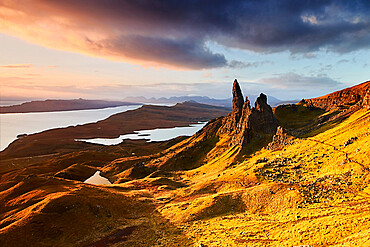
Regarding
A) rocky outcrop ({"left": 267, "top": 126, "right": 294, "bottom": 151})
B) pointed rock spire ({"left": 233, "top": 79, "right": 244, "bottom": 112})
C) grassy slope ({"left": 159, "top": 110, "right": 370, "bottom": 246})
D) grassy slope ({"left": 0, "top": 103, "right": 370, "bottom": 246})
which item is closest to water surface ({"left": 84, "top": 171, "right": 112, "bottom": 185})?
grassy slope ({"left": 0, "top": 103, "right": 370, "bottom": 246})

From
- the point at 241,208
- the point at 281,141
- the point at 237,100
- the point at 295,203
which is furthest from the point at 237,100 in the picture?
the point at 295,203

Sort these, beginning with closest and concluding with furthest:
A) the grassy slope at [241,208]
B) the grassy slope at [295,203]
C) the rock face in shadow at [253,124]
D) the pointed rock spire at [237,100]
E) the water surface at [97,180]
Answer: the grassy slope at [295,203] → the grassy slope at [241,208] → the rock face in shadow at [253,124] → the water surface at [97,180] → the pointed rock spire at [237,100]

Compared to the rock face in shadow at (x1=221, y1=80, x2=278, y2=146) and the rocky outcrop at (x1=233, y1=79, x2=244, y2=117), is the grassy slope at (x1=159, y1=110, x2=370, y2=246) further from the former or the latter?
the rocky outcrop at (x1=233, y1=79, x2=244, y2=117)

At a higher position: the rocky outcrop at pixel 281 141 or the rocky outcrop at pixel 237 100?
the rocky outcrop at pixel 237 100

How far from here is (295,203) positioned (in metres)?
35.9

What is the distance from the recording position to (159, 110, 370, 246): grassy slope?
25562 millimetres

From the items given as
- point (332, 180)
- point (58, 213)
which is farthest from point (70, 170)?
point (332, 180)

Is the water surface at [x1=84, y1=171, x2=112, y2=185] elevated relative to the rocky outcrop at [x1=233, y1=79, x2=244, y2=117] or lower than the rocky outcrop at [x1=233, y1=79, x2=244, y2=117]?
lower

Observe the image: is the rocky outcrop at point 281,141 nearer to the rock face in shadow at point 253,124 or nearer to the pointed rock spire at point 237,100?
the rock face in shadow at point 253,124

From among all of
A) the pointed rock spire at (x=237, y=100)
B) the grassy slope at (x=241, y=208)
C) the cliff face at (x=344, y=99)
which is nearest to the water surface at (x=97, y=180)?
the grassy slope at (x=241, y=208)

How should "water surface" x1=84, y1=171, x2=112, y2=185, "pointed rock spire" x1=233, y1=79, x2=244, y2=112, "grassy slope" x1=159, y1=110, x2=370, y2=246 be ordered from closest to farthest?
1. "grassy slope" x1=159, y1=110, x2=370, y2=246
2. "water surface" x1=84, y1=171, x2=112, y2=185
3. "pointed rock spire" x1=233, y1=79, x2=244, y2=112

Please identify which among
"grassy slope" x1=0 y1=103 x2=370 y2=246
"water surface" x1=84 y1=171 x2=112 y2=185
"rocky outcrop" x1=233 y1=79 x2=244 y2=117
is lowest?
"water surface" x1=84 y1=171 x2=112 y2=185

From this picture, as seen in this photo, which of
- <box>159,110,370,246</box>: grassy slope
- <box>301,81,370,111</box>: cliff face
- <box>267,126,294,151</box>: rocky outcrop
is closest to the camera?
<box>159,110,370,246</box>: grassy slope

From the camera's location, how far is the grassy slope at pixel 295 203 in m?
25.6
